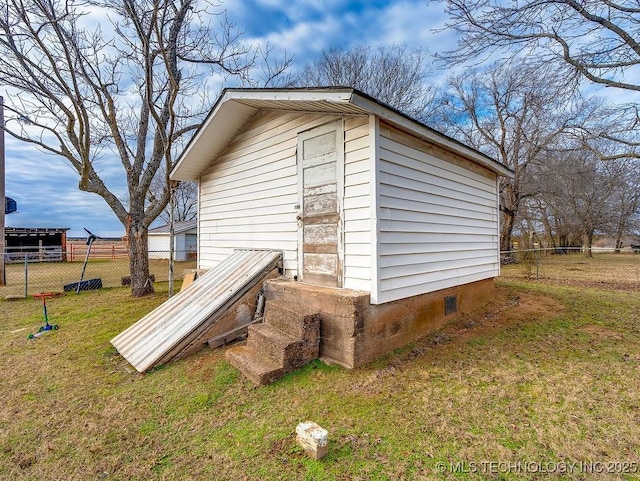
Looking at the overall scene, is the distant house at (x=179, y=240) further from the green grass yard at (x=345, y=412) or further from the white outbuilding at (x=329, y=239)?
the green grass yard at (x=345, y=412)

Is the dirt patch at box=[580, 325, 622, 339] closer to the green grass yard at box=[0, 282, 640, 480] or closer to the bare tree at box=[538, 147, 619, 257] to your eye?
the green grass yard at box=[0, 282, 640, 480]

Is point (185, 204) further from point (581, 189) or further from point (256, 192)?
point (581, 189)

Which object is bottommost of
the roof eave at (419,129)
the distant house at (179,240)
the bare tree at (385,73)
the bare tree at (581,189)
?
the distant house at (179,240)

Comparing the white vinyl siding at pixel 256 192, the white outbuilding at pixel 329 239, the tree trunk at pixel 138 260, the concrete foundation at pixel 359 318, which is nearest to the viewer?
the concrete foundation at pixel 359 318

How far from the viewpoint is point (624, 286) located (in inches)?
350

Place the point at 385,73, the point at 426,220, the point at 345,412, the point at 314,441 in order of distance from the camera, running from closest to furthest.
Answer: the point at 314,441, the point at 345,412, the point at 426,220, the point at 385,73

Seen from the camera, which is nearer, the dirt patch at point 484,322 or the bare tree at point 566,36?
the dirt patch at point 484,322

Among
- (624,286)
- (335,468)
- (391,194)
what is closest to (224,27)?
(391,194)

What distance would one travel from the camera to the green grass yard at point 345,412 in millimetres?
2154

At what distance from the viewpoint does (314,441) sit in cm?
218

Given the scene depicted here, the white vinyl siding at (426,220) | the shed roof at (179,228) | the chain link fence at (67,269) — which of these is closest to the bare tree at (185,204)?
the shed roof at (179,228)

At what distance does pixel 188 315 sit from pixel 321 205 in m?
2.34

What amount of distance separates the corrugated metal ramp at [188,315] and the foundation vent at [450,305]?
272cm

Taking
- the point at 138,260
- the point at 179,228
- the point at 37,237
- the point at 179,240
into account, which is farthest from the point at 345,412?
the point at 37,237
